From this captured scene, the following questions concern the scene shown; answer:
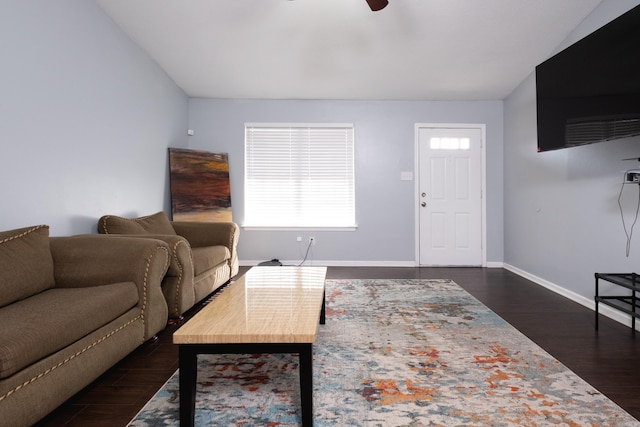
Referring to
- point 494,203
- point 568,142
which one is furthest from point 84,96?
point 494,203

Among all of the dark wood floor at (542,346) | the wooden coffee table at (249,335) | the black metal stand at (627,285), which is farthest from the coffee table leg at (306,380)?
the black metal stand at (627,285)

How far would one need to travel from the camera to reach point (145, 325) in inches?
91.9

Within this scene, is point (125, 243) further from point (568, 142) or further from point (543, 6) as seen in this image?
point (543, 6)

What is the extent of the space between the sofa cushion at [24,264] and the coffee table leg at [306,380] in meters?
1.47

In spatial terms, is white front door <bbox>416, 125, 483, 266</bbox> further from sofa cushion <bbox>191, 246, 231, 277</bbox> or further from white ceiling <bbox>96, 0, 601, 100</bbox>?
sofa cushion <bbox>191, 246, 231, 277</bbox>

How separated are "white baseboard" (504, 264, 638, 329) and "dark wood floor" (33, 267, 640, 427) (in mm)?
66

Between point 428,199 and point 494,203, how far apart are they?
36.6 inches

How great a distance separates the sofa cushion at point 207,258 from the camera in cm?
330

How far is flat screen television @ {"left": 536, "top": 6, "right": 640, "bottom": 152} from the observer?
2.37 meters

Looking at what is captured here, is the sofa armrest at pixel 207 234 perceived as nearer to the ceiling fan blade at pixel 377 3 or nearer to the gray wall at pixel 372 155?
the gray wall at pixel 372 155

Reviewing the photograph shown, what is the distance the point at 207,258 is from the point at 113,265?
1208mm

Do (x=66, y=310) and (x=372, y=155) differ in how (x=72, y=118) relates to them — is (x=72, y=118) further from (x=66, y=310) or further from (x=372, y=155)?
(x=372, y=155)

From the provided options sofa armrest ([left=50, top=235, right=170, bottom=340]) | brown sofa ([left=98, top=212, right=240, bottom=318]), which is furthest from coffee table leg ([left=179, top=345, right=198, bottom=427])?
brown sofa ([left=98, top=212, right=240, bottom=318])

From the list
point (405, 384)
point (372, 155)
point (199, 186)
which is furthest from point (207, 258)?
point (372, 155)
